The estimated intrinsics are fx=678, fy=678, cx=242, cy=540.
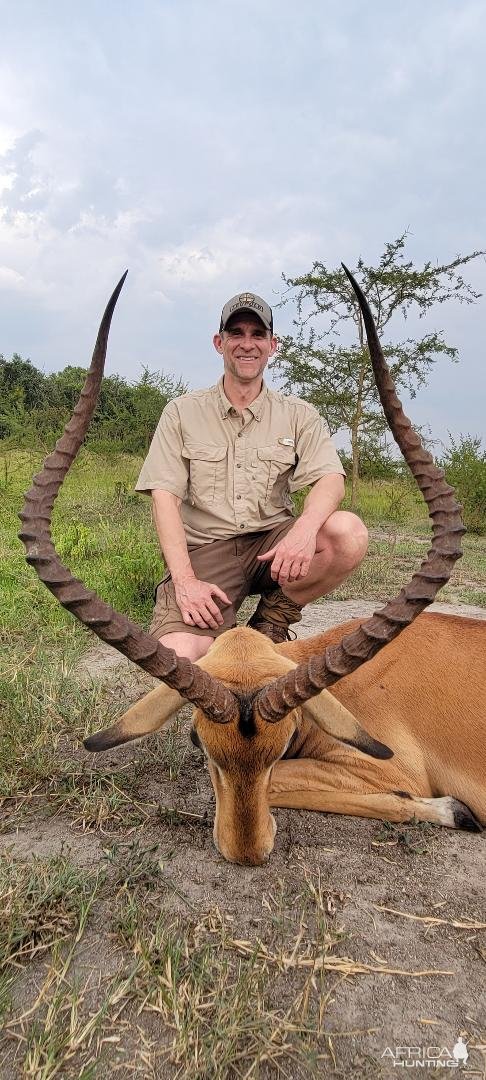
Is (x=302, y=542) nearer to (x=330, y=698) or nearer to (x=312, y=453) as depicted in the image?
(x=312, y=453)

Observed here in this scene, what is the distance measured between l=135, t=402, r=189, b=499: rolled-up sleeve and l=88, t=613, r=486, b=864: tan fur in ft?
6.57

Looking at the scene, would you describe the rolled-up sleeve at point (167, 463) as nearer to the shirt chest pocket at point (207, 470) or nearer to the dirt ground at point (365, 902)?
the shirt chest pocket at point (207, 470)

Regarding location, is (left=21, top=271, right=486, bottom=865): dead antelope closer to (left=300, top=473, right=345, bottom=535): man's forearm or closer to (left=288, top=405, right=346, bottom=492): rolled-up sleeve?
(left=300, top=473, right=345, bottom=535): man's forearm

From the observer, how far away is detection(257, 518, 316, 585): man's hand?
503 centimetres

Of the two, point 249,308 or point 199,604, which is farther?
point 249,308

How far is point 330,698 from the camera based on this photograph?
3.31 meters

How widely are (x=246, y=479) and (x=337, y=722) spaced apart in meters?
2.88

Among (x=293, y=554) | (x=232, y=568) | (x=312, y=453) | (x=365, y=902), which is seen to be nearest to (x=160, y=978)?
(x=365, y=902)

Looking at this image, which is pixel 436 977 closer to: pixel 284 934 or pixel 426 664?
pixel 284 934

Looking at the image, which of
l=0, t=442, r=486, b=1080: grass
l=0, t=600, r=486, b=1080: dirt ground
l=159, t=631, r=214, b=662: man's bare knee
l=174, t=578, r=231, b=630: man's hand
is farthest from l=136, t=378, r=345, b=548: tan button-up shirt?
l=0, t=600, r=486, b=1080: dirt ground

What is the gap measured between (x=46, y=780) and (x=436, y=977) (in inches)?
91.5

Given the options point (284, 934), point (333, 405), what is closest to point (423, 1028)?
point (284, 934)

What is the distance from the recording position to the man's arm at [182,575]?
15.7 ft

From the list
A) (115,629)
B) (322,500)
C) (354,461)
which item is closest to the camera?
(115,629)
